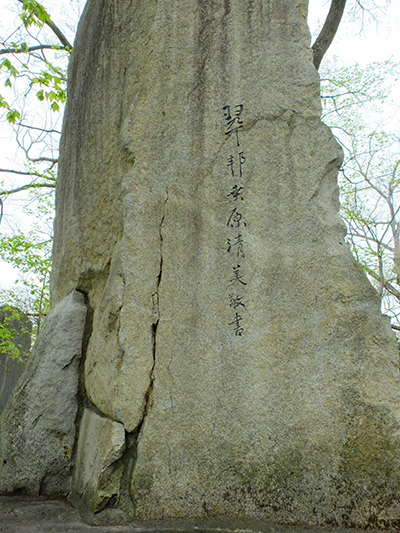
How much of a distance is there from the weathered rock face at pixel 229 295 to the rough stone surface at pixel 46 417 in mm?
152

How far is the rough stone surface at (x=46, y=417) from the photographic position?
262cm

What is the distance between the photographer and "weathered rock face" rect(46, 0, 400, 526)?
2195 mm

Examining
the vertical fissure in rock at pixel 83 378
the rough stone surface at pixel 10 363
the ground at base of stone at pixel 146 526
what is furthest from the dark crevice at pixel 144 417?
the rough stone surface at pixel 10 363

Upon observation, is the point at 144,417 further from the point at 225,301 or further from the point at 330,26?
the point at 330,26

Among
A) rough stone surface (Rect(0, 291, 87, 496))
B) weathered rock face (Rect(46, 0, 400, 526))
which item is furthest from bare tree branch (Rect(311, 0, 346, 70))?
rough stone surface (Rect(0, 291, 87, 496))

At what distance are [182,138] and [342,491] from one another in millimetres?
2227

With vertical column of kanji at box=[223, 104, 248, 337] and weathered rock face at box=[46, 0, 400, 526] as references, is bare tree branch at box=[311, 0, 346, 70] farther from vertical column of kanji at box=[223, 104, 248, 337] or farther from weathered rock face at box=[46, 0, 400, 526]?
vertical column of kanji at box=[223, 104, 248, 337]

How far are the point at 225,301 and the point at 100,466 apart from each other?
1114 millimetres

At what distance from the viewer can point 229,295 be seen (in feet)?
8.18

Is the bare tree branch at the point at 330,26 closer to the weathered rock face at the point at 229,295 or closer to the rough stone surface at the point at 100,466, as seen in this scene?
the weathered rock face at the point at 229,295

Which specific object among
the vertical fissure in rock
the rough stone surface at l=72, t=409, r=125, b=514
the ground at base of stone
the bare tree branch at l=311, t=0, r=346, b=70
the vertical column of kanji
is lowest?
the ground at base of stone

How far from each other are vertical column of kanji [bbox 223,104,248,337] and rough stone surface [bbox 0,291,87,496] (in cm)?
120

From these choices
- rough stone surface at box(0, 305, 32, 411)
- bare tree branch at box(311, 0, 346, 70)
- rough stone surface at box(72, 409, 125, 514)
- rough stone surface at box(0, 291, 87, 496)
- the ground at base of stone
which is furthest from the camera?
rough stone surface at box(0, 305, 32, 411)

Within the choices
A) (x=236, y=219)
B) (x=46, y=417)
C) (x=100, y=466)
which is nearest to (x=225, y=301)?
(x=236, y=219)
